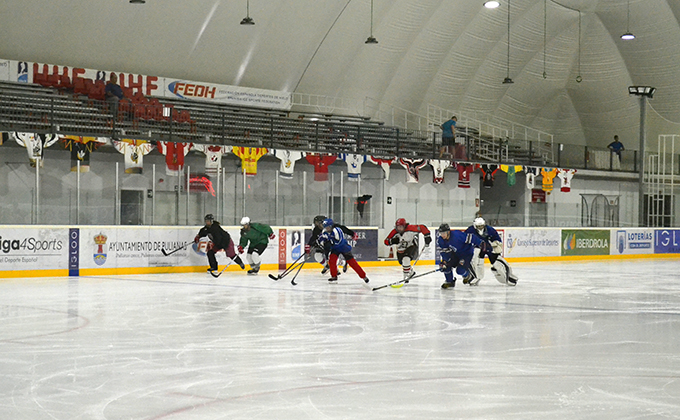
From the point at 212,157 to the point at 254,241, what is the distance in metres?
3.86

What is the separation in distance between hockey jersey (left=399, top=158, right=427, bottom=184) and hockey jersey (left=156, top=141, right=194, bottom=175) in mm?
7501

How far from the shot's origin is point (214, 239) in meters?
17.5

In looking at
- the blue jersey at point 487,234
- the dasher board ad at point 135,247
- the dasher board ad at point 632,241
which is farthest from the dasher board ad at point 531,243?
the dasher board ad at point 135,247

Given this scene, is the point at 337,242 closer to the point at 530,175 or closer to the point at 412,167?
the point at 412,167

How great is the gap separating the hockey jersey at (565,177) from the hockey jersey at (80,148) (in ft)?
56.6

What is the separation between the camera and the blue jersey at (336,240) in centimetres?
1497

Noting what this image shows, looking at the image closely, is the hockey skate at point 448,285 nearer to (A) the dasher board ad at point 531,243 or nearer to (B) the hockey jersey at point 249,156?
(B) the hockey jersey at point 249,156

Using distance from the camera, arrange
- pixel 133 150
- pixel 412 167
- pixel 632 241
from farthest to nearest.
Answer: pixel 632 241, pixel 412 167, pixel 133 150

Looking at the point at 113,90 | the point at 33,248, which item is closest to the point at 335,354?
A: the point at 33,248

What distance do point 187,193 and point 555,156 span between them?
16.1m

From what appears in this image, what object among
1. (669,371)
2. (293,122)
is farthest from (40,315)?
(293,122)

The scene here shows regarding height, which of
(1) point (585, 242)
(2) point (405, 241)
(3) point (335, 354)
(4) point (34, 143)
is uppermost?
(4) point (34, 143)

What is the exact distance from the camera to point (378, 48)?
29844mm

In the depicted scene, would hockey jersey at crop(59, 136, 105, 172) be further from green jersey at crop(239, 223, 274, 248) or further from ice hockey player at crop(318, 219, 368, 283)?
ice hockey player at crop(318, 219, 368, 283)
